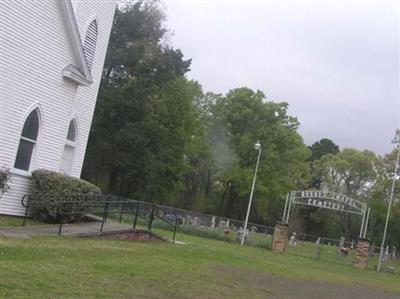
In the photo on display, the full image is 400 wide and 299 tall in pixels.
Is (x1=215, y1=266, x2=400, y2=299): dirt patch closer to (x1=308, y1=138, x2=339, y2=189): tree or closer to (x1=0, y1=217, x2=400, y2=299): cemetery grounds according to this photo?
(x1=0, y1=217, x2=400, y2=299): cemetery grounds

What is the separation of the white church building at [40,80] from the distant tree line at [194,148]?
2518 cm

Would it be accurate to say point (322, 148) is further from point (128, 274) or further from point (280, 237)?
point (128, 274)

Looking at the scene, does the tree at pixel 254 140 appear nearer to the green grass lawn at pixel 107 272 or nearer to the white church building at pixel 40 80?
the white church building at pixel 40 80

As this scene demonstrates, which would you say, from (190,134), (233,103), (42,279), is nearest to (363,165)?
(233,103)

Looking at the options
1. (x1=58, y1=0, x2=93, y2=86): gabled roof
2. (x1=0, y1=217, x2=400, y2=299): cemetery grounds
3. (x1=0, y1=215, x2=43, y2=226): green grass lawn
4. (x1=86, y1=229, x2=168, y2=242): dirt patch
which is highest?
(x1=58, y1=0, x2=93, y2=86): gabled roof

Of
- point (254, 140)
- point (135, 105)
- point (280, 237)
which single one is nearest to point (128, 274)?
point (280, 237)

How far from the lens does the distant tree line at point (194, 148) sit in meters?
47.3

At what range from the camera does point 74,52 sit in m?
19.9

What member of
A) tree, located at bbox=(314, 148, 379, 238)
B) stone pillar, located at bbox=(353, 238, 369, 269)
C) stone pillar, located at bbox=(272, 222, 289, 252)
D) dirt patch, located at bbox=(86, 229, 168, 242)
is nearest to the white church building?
dirt patch, located at bbox=(86, 229, 168, 242)

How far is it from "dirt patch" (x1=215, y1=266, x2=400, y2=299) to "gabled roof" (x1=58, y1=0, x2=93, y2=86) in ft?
25.0

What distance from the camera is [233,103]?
212ft

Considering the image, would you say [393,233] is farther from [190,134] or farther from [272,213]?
[190,134]

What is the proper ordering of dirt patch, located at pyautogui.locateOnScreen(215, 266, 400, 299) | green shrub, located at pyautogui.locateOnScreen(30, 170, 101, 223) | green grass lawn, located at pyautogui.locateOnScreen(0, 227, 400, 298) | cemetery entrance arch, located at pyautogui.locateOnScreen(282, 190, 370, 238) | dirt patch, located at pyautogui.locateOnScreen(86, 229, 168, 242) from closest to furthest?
green grass lawn, located at pyautogui.locateOnScreen(0, 227, 400, 298)
dirt patch, located at pyautogui.locateOnScreen(215, 266, 400, 299)
dirt patch, located at pyautogui.locateOnScreen(86, 229, 168, 242)
green shrub, located at pyautogui.locateOnScreen(30, 170, 101, 223)
cemetery entrance arch, located at pyautogui.locateOnScreen(282, 190, 370, 238)

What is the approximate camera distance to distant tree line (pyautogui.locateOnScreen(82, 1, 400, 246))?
47287mm
